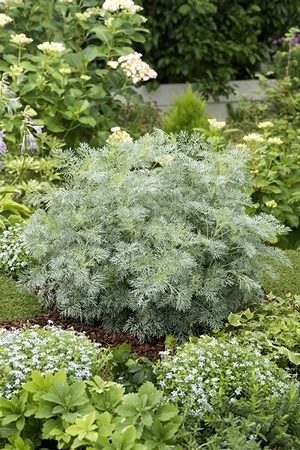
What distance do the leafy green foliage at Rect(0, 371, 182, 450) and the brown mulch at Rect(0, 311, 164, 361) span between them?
3.06 feet

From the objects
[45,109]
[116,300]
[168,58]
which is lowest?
[168,58]

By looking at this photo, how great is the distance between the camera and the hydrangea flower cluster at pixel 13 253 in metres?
4.98

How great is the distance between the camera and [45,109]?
6.96 metres

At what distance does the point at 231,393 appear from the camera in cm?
354

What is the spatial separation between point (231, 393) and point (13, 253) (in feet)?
6.16

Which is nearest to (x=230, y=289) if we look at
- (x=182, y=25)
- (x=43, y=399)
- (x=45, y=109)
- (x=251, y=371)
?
(x=251, y=371)

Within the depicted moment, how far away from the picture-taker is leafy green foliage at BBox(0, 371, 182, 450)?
9.82ft

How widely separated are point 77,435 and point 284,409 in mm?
761

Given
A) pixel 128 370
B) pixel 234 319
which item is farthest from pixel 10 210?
pixel 128 370

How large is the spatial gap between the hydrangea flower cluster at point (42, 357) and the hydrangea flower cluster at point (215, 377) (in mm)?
280

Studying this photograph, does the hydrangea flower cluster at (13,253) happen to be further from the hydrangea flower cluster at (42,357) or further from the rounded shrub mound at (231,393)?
the rounded shrub mound at (231,393)

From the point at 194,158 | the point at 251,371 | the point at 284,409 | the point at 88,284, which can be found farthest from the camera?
the point at 194,158

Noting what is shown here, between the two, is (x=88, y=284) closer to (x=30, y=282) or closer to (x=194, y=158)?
(x=30, y=282)

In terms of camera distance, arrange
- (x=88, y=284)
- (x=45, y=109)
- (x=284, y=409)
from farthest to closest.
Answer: (x=45, y=109) → (x=88, y=284) → (x=284, y=409)
